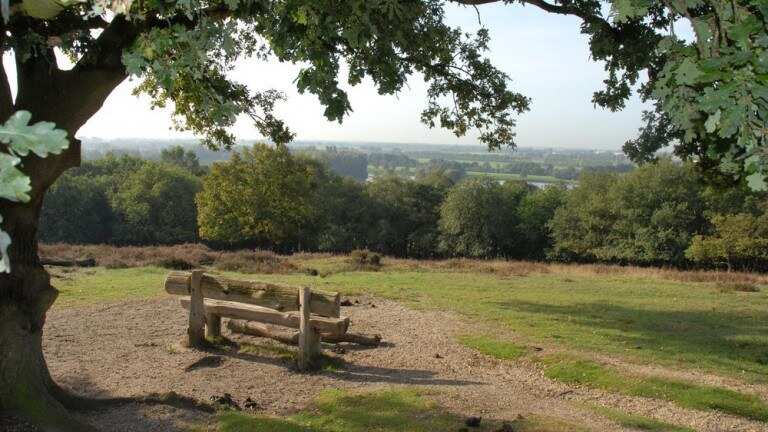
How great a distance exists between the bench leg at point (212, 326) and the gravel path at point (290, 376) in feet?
2.09

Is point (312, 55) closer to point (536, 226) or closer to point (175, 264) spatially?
point (175, 264)

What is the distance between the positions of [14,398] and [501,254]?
64220mm

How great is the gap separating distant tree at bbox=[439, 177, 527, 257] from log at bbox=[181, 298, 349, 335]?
5596 centimetres

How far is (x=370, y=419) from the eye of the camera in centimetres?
798

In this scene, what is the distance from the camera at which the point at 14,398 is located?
22.2 feet

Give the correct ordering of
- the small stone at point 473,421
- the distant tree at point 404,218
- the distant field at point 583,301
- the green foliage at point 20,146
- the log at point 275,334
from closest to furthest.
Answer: the green foliage at point 20,146
the small stone at point 473,421
the log at point 275,334
the distant field at point 583,301
the distant tree at point 404,218

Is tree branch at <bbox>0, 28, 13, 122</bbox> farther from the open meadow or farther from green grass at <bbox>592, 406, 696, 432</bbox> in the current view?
green grass at <bbox>592, 406, 696, 432</bbox>

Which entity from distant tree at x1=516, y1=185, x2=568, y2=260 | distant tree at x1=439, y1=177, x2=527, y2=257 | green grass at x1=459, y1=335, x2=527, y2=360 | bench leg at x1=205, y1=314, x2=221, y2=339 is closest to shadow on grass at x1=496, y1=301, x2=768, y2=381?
green grass at x1=459, y1=335, x2=527, y2=360

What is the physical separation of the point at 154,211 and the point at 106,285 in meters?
48.3

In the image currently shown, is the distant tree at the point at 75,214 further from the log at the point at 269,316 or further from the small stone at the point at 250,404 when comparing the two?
the small stone at the point at 250,404

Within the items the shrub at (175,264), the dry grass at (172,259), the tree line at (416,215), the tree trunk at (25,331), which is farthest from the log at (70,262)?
the tree line at (416,215)

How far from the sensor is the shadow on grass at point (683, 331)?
11.7m

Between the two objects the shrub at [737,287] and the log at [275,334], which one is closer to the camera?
the log at [275,334]

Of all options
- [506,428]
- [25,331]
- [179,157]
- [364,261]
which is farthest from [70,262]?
[179,157]
